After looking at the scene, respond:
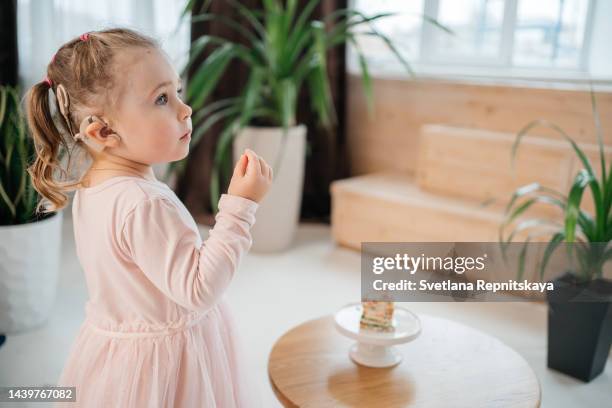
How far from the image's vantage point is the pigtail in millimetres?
1040

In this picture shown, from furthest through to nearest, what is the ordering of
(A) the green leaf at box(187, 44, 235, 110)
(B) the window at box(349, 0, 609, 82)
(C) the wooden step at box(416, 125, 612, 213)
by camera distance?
(B) the window at box(349, 0, 609, 82), (A) the green leaf at box(187, 44, 235, 110), (C) the wooden step at box(416, 125, 612, 213)

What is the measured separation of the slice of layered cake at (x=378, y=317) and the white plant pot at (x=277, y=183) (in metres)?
1.32

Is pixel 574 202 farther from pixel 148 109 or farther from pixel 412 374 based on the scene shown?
pixel 148 109

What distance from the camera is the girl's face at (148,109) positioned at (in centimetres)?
98

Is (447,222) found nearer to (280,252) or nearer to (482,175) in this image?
(482,175)

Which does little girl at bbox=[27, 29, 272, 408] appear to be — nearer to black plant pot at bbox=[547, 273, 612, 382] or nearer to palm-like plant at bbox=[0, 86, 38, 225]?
palm-like plant at bbox=[0, 86, 38, 225]

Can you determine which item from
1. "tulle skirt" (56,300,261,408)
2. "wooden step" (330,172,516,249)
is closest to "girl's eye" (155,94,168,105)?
"tulle skirt" (56,300,261,408)

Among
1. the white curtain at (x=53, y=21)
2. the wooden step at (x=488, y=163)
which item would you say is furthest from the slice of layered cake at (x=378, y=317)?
the white curtain at (x=53, y=21)

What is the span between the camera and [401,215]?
254 centimetres

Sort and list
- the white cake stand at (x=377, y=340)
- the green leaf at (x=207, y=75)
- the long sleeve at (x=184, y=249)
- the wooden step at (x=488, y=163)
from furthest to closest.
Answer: the green leaf at (x=207, y=75), the wooden step at (x=488, y=163), the white cake stand at (x=377, y=340), the long sleeve at (x=184, y=249)

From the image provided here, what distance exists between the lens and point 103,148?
3.36ft

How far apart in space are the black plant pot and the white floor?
49mm

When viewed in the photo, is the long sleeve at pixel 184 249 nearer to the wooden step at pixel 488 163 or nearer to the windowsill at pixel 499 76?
the wooden step at pixel 488 163

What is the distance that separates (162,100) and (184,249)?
9.9 inches
